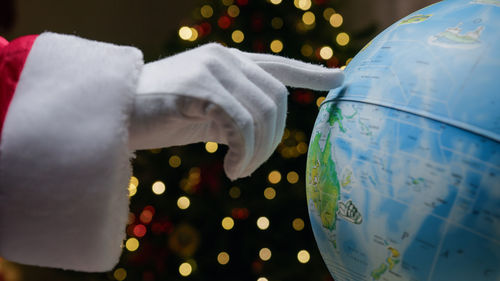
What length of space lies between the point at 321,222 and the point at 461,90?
0.28 metres

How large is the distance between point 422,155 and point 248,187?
1.27 m

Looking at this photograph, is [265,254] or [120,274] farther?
[120,274]

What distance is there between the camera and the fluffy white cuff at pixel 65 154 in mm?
531

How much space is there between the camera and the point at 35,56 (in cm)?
57

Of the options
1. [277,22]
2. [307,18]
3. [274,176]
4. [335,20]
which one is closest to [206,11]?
[277,22]

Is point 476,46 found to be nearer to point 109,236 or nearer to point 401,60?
point 401,60

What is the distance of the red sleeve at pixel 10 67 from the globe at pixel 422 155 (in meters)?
0.43

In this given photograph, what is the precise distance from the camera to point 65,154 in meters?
0.53

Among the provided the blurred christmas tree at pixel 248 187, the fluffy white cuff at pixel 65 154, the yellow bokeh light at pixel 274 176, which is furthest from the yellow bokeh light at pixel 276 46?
the fluffy white cuff at pixel 65 154

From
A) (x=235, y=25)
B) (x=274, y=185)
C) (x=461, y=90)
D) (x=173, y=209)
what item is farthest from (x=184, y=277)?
(x=461, y=90)

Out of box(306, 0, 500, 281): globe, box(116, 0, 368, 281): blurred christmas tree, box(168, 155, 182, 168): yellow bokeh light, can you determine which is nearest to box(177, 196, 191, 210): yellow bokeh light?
box(116, 0, 368, 281): blurred christmas tree

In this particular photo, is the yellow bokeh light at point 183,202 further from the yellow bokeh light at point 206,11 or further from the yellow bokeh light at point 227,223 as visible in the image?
the yellow bokeh light at point 206,11

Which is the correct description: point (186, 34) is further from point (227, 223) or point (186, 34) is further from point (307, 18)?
point (227, 223)

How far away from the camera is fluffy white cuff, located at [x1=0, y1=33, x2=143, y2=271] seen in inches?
20.9
